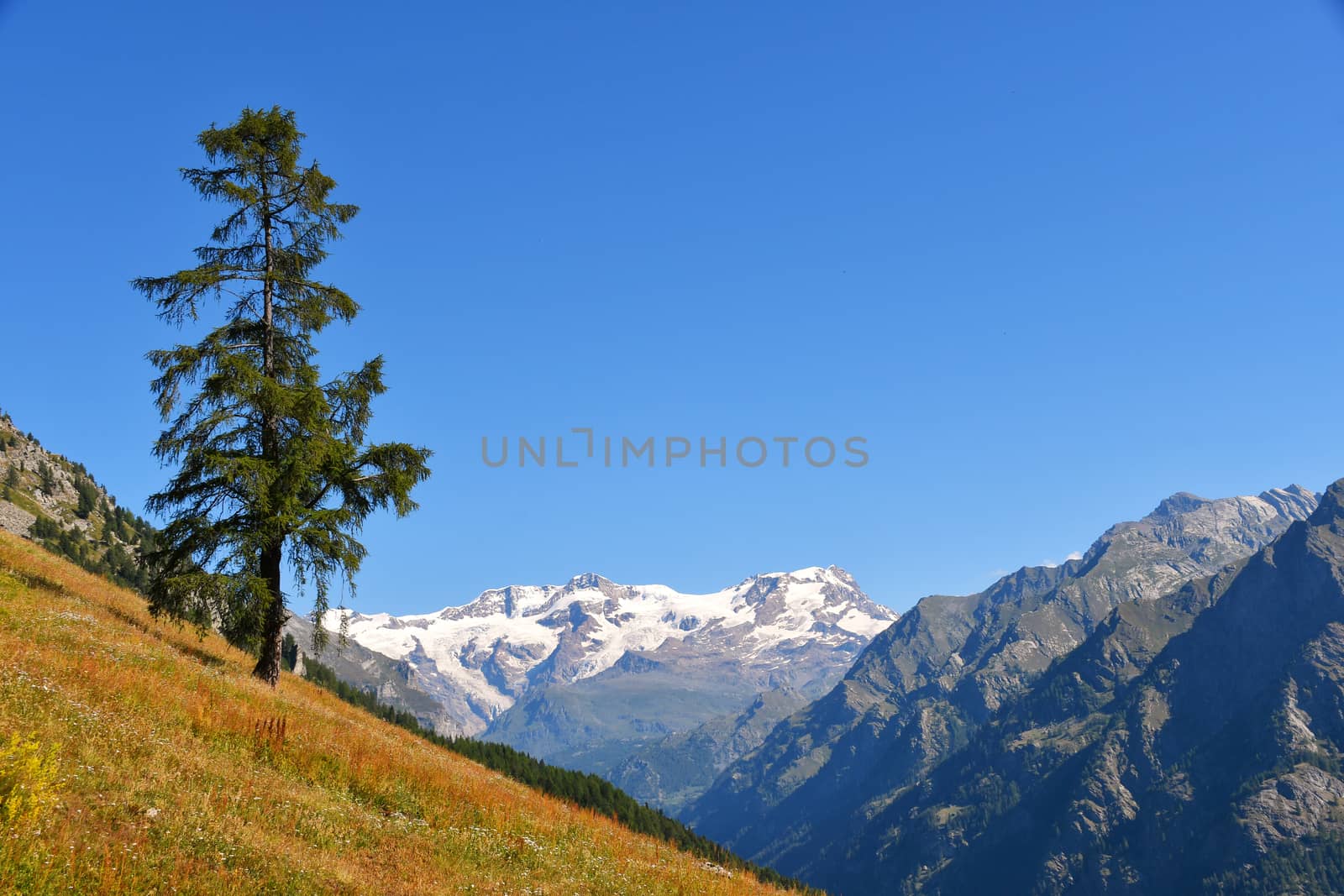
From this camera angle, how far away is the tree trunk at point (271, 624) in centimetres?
2533

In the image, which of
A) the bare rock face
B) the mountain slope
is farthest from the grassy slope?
the mountain slope

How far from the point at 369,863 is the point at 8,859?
15.1 ft

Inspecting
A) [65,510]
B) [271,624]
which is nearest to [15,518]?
[65,510]

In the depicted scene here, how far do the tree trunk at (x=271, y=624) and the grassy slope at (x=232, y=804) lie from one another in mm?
2800

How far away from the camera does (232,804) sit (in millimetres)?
12711

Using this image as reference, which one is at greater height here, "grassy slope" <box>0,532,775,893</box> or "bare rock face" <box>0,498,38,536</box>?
"grassy slope" <box>0,532,775,893</box>

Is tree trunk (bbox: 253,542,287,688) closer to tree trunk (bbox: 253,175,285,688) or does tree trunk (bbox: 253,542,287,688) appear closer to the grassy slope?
tree trunk (bbox: 253,175,285,688)

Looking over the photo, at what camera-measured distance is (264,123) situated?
26938 millimetres

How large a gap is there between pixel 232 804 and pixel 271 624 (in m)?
13.8

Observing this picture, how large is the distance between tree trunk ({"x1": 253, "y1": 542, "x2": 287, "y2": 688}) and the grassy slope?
9.19ft

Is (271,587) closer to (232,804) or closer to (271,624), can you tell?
(271,624)

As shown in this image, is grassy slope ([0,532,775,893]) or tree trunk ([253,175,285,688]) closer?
grassy slope ([0,532,775,893])

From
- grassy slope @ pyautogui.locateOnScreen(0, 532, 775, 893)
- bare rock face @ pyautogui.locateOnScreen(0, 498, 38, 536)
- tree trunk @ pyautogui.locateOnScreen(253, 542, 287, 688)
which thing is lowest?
bare rock face @ pyautogui.locateOnScreen(0, 498, 38, 536)

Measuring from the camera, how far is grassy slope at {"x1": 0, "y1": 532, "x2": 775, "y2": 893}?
10398 mm
